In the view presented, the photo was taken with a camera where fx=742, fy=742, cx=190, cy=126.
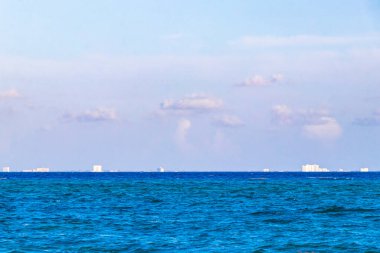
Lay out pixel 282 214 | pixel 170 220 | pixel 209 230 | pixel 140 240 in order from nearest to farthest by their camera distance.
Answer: pixel 140 240
pixel 209 230
pixel 170 220
pixel 282 214

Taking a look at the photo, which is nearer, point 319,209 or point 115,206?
point 319,209

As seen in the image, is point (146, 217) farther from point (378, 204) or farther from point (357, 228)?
point (378, 204)

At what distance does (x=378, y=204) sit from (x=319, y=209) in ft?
41.0

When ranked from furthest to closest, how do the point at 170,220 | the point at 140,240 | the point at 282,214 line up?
the point at 282,214, the point at 170,220, the point at 140,240

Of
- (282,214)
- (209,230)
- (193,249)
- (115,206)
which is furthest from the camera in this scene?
(115,206)

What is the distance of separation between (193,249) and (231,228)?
12318mm

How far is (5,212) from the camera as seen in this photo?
78000mm

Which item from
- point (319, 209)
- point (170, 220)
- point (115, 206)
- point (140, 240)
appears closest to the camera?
point (140, 240)

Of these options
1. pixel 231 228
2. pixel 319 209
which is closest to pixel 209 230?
pixel 231 228

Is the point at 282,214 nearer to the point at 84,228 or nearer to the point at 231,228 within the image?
the point at 231,228

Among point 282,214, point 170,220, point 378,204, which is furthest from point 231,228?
point 378,204

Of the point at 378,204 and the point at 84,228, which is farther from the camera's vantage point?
the point at 378,204

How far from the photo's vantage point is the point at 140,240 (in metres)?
53.0

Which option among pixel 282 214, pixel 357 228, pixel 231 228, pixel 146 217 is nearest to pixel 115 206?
pixel 146 217
